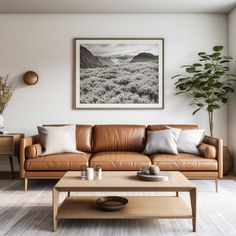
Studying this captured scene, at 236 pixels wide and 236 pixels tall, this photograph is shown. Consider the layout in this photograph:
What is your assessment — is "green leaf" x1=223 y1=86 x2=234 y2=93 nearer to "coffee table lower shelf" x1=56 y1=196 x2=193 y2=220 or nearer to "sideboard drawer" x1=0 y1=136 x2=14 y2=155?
"coffee table lower shelf" x1=56 y1=196 x2=193 y2=220

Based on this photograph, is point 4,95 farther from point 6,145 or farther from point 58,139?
point 58,139

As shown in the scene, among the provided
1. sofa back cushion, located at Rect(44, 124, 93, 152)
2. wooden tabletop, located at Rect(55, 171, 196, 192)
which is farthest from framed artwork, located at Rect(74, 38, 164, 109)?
wooden tabletop, located at Rect(55, 171, 196, 192)

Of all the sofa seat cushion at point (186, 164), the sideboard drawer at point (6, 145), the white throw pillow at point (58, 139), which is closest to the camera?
the sofa seat cushion at point (186, 164)

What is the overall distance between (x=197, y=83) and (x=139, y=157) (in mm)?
1586

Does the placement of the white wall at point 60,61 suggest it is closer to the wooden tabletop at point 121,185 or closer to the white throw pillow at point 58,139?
the white throw pillow at point 58,139

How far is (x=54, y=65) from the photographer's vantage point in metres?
4.96

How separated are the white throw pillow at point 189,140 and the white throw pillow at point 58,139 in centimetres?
141

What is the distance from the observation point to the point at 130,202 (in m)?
2.82

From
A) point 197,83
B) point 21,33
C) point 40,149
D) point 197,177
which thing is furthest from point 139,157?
point 21,33

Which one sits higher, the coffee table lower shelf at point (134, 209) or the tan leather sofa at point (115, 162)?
the tan leather sofa at point (115, 162)

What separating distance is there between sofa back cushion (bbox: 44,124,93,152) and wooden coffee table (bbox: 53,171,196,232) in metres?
1.53

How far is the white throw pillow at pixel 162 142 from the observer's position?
13.2 feet

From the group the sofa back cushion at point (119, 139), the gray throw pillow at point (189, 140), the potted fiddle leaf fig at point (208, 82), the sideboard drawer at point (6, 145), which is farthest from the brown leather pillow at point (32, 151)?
the potted fiddle leaf fig at point (208, 82)

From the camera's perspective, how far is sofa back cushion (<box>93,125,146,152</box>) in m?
4.44
